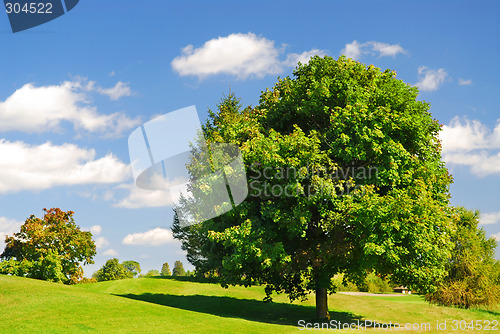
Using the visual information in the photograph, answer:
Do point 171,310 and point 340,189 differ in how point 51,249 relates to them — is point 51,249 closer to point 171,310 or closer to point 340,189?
point 171,310

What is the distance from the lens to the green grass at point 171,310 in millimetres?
22578

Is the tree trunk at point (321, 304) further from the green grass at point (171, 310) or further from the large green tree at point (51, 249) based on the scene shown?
the large green tree at point (51, 249)

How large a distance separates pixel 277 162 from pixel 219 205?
6013mm

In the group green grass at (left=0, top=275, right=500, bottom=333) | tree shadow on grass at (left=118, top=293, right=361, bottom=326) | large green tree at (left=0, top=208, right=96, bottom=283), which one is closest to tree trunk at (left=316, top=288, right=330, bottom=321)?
tree shadow on grass at (left=118, top=293, right=361, bottom=326)

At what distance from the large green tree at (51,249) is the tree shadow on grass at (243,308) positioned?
47.1 ft

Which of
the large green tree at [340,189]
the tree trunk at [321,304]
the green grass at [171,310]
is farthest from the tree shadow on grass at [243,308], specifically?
the large green tree at [340,189]

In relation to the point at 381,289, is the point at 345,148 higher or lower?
higher

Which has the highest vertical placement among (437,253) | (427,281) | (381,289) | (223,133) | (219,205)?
(223,133)

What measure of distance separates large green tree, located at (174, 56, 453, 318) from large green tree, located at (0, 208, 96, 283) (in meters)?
27.0

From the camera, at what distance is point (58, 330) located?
2116cm

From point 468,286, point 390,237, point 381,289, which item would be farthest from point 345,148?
point 381,289

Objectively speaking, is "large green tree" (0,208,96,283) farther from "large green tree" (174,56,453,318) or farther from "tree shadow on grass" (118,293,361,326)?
"large green tree" (174,56,453,318)

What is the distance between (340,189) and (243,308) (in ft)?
50.0

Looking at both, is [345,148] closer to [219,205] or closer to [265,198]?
[265,198]
